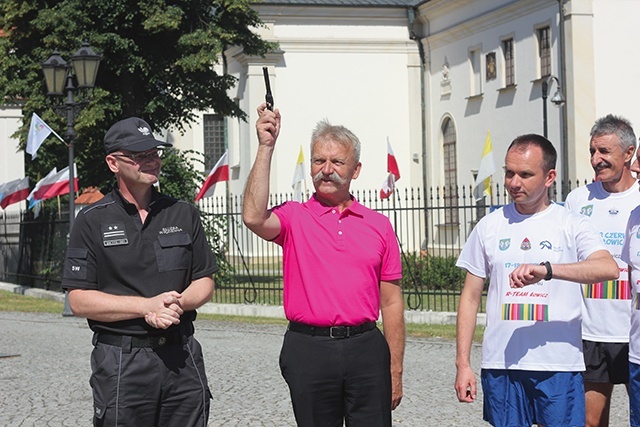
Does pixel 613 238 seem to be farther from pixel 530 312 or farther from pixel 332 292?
pixel 332 292

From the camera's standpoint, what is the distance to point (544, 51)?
34656mm

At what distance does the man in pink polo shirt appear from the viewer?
205 inches

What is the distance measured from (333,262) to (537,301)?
0.97 m

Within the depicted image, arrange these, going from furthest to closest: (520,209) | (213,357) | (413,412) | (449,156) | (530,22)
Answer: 1. (449,156)
2. (530,22)
3. (213,357)
4. (413,412)
5. (520,209)

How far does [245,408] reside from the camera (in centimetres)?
955

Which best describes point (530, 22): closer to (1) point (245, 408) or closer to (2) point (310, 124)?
(2) point (310, 124)

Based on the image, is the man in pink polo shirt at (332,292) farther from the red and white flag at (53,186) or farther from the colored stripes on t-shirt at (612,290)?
the red and white flag at (53,186)

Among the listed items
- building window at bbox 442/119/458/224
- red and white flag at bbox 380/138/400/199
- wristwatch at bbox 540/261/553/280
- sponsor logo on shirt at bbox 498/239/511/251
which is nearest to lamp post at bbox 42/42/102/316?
red and white flag at bbox 380/138/400/199

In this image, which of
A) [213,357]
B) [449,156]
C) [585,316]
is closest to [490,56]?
[449,156]

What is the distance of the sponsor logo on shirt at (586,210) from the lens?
6.58 m

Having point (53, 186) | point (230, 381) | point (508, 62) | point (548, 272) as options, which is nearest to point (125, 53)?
point (53, 186)

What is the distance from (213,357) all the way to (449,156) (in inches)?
1135

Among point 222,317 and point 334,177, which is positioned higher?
point 334,177

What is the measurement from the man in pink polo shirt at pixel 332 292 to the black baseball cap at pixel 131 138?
0.49m
